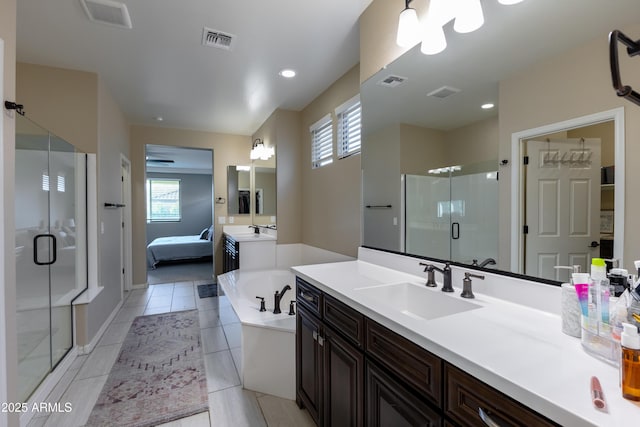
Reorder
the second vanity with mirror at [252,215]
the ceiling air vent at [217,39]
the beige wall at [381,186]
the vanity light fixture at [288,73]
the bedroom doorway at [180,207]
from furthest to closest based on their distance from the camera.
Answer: the bedroom doorway at [180,207] < the second vanity with mirror at [252,215] < the vanity light fixture at [288,73] < the ceiling air vent at [217,39] < the beige wall at [381,186]

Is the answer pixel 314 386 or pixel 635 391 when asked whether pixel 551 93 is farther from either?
pixel 314 386

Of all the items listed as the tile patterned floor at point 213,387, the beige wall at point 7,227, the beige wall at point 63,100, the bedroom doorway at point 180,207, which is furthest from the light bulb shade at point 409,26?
the bedroom doorway at point 180,207

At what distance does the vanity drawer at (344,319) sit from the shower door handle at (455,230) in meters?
0.69

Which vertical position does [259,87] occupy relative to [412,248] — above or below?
above

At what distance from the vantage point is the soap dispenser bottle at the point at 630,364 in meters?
0.59

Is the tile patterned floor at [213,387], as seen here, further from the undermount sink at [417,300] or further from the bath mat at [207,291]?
the undermount sink at [417,300]

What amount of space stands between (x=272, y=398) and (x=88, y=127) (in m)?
3.01

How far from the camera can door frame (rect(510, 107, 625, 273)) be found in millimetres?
915

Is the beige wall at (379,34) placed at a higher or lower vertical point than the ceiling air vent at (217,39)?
lower

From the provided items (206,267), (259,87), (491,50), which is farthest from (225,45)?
(206,267)

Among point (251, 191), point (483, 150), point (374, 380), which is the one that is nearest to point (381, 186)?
point (483, 150)

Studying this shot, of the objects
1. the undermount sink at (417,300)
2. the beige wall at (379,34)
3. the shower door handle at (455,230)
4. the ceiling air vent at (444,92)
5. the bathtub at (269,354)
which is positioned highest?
the beige wall at (379,34)

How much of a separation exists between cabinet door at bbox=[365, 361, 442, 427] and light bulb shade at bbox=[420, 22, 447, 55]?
1532 mm

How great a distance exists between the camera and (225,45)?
240 cm
